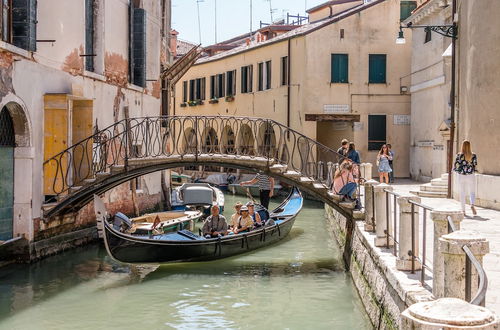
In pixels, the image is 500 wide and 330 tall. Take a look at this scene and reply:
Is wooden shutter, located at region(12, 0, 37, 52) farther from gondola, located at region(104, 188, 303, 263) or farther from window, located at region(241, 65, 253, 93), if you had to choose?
window, located at region(241, 65, 253, 93)

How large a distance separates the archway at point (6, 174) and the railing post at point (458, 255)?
825 centimetres

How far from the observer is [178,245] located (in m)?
11.6

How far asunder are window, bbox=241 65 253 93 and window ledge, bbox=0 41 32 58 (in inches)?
711

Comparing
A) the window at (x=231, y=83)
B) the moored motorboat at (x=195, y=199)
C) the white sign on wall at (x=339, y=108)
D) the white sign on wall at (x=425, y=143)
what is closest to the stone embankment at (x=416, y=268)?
the moored motorboat at (x=195, y=199)

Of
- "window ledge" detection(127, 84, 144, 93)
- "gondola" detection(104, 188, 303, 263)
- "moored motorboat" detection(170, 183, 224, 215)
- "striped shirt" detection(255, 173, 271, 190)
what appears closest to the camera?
"gondola" detection(104, 188, 303, 263)

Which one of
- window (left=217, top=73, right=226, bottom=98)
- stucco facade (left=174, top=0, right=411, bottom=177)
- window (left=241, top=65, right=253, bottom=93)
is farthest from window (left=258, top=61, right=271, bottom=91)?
window (left=217, top=73, right=226, bottom=98)

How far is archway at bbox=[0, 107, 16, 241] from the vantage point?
36.5 feet

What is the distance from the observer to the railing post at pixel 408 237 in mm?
6965

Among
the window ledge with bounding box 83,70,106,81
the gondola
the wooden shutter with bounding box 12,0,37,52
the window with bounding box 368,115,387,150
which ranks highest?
the wooden shutter with bounding box 12,0,37,52

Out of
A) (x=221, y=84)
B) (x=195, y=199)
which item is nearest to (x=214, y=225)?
(x=195, y=199)

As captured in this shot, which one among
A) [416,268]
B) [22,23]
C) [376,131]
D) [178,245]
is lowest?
[178,245]

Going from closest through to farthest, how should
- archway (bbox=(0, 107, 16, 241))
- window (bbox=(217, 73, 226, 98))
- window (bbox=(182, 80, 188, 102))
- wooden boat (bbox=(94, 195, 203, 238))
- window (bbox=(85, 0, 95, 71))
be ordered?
1. archway (bbox=(0, 107, 16, 241))
2. wooden boat (bbox=(94, 195, 203, 238))
3. window (bbox=(85, 0, 95, 71))
4. window (bbox=(217, 73, 226, 98))
5. window (bbox=(182, 80, 188, 102))

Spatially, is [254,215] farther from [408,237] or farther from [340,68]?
[340,68]

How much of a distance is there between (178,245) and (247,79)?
60.4ft
